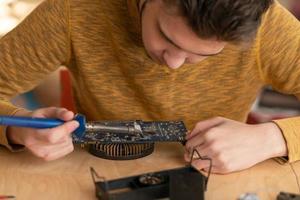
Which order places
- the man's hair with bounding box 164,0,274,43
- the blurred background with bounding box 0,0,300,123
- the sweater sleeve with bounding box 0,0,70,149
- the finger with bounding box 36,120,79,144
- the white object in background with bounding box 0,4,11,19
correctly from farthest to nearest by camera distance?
the white object in background with bounding box 0,4,11,19
the blurred background with bounding box 0,0,300,123
the sweater sleeve with bounding box 0,0,70,149
the finger with bounding box 36,120,79,144
the man's hair with bounding box 164,0,274,43

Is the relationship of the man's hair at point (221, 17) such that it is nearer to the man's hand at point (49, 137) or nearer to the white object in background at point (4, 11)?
the man's hand at point (49, 137)

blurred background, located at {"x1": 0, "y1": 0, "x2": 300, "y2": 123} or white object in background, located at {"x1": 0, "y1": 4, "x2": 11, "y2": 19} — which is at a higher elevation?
white object in background, located at {"x1": 0, "y1": 4, "x2": 11, "y2": 19}

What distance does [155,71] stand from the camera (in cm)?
95

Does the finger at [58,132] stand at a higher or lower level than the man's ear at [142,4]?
lower

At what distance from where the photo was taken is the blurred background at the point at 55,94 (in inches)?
63.4

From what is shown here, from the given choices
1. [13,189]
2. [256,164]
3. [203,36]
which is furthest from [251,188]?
[13,189]

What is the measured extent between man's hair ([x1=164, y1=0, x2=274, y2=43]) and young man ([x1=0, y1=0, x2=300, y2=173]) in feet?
0.06

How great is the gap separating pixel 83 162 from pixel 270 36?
1.45 feet

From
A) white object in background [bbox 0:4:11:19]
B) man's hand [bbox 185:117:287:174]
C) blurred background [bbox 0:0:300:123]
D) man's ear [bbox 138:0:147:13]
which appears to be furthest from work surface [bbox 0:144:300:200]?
white object in background [bbox 0:4:11:19]

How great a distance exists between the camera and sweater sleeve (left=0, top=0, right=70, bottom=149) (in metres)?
0.90

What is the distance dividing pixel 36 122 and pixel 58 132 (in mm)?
37

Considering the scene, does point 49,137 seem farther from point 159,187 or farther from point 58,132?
point 159,187

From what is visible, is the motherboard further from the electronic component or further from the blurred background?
the blurred background

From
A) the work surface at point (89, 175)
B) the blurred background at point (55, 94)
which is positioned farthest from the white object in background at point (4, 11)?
the work surface at point (89, 175)
